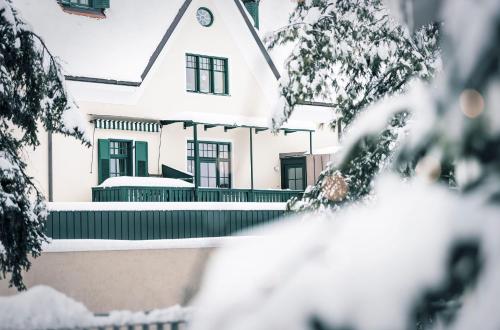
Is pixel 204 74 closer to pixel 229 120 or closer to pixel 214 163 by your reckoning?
pixel 229 120

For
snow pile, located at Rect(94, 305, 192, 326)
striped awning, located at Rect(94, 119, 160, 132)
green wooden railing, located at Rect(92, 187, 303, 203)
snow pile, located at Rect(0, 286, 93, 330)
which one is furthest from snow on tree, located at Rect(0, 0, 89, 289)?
striped awning, located at Rect(94, 119, 160, 132)

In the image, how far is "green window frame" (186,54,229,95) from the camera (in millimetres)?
20172

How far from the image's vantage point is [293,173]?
2170 cm

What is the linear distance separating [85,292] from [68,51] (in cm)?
903

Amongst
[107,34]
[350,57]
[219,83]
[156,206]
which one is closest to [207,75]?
[219,83]

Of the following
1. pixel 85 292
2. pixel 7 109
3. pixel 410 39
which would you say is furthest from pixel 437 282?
pixel 85 292

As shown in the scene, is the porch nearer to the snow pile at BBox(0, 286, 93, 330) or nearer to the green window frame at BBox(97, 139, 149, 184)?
the green window frame at BBox(97, 139, 149, 184)

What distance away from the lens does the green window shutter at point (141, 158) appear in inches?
729

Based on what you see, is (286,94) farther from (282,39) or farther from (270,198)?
(270,198)

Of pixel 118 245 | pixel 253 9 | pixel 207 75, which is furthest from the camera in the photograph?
pixel 253 9

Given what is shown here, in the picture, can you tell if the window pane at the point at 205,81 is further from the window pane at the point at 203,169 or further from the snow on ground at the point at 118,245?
the snow on ground at the point at 118,245

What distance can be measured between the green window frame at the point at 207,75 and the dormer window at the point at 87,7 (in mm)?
2950

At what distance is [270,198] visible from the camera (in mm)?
19734

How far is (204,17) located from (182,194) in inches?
247
